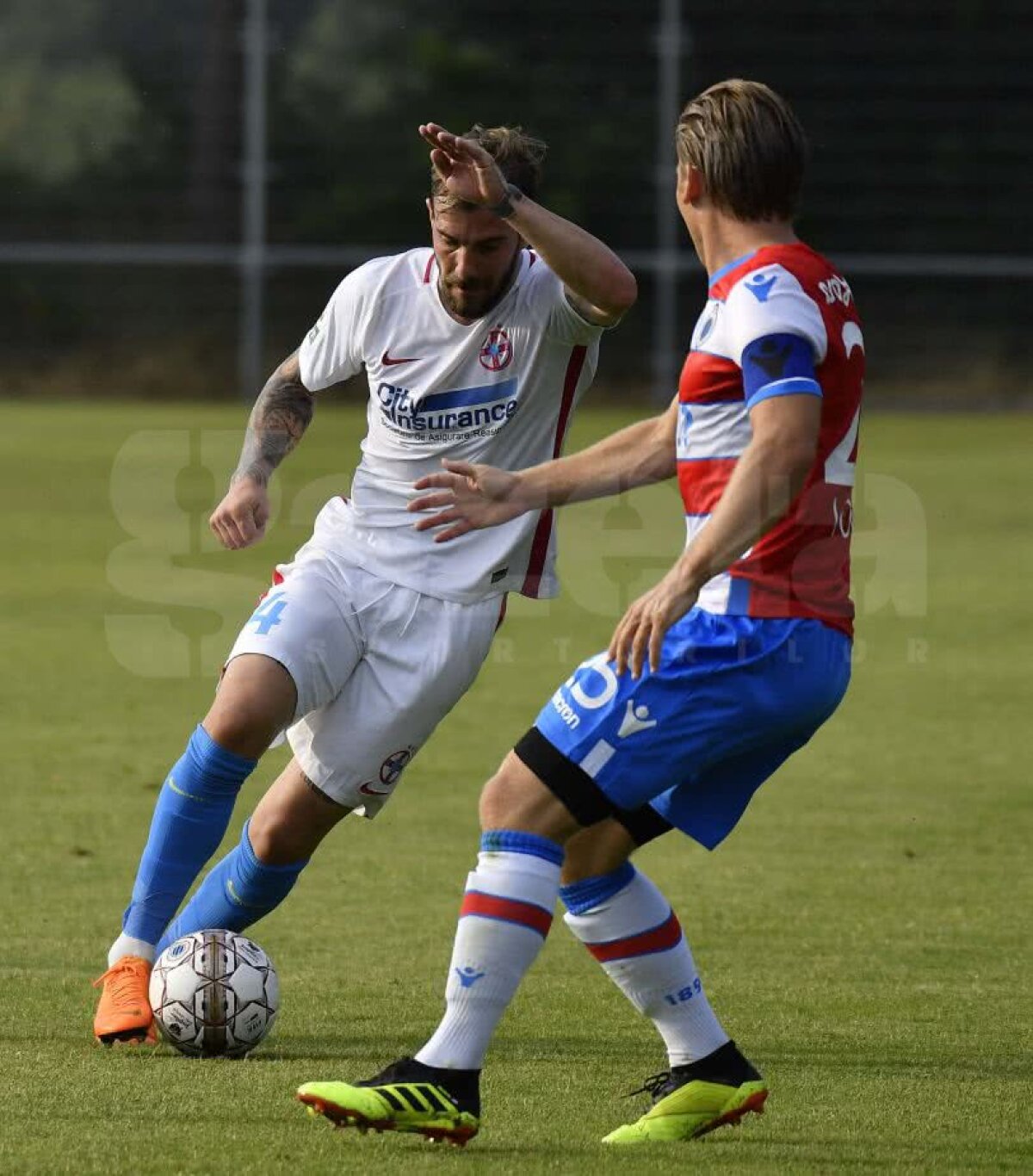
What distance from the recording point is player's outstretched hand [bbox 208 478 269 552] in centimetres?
534

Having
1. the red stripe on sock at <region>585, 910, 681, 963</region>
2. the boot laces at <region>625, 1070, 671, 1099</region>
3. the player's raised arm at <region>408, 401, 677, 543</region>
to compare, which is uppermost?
the player's raised arm at <region>408, 401, 677, 543</region>

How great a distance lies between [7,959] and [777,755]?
240 centimetres

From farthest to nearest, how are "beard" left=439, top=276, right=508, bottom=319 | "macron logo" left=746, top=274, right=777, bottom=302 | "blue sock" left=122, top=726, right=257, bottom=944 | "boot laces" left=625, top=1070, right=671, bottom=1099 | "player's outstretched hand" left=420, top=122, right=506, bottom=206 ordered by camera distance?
1. "beard" left=439, top=276, right=508, bottom=319
2. "blue sock" left=122, top=726, right=257, bottom=944
3. "player's outstretched hand" left=420, top=122, right=506, bottom=206
4. "boot laces" left=625, top=1070, right=671, bottom=1099
5. "macron logo" left=746, top=274, right=777, bottom=302

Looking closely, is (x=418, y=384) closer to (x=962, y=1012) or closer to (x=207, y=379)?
(x=962, y=1012)

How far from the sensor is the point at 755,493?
3.82m

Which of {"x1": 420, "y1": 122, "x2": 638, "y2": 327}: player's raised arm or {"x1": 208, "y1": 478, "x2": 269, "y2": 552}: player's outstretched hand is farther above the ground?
{"x1": 420, "y1": 122, "x2": 638, "y2": 327}: player's raised arm

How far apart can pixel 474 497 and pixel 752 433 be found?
0.61 meters

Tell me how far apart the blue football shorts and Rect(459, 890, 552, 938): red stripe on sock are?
7.7 inches

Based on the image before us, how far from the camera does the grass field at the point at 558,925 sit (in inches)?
169

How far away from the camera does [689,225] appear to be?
13.7 feet

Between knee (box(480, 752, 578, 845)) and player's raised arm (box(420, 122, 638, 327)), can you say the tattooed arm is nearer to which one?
player's raised arm (box(420, 122, 638, 327))

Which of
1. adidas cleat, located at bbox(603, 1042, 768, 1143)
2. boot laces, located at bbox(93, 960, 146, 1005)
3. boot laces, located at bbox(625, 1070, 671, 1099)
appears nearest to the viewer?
adidas cleat, located at bbox(603, 1042, 768, 1143)

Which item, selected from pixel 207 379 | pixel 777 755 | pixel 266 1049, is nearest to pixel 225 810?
pixel 266 1049

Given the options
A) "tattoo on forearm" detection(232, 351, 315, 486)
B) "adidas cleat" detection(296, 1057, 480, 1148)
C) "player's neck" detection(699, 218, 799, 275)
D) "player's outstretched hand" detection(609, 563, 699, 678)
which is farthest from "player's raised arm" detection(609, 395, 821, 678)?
"tattoo on forearm" detection(232, 351, 315, 486)
